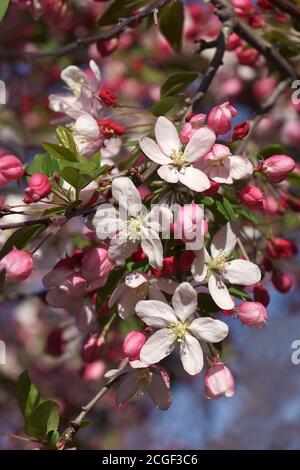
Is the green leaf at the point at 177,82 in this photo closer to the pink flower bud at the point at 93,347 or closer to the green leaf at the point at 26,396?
the pink flower bud at the point at 93,347

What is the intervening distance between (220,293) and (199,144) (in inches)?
9.3

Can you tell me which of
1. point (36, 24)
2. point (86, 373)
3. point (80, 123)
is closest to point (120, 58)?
point (36, 24)

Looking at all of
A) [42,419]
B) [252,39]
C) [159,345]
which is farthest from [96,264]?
[252,39]

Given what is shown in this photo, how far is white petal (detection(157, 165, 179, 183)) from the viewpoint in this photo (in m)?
1.14

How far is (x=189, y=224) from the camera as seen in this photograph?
3.63ft

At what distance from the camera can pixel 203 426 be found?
421 cm

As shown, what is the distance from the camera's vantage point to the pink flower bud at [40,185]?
3.60ft

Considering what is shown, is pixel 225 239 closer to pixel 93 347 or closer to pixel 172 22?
pixel 93 347

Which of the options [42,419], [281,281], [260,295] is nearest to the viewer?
[42,419]

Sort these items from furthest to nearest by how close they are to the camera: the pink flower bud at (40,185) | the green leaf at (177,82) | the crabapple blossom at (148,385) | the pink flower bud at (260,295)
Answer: the green leaf at (177,82)
the pink flower bud at (260,295)
the crabapple blossom at (148,385)
the pink flower bud at (40,185)

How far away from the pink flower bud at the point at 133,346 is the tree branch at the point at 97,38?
509 millimetres

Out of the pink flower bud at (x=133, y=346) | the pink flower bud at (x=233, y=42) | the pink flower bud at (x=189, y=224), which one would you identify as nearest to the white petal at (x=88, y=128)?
the pink flower bud at (x=189, y=224)

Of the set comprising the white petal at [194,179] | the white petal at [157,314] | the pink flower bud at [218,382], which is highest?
the white petal at [194,179]

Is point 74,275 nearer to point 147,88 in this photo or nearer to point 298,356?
point 298,356
